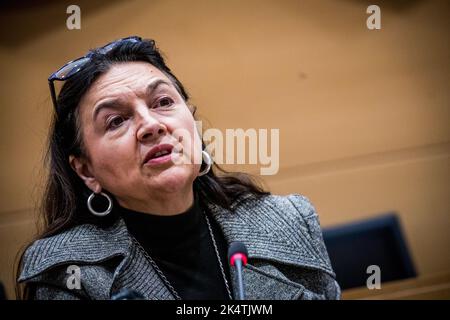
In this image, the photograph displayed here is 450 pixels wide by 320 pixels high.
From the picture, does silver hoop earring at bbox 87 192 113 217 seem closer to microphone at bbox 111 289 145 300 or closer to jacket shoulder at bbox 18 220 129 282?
→ jacket shoulder at bbox 18 220 129 282

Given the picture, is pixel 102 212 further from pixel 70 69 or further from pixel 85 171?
pixel 70 69

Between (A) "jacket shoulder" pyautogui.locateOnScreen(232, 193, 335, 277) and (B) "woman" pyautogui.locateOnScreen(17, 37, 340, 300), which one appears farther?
(A) "jacket shoulder" pyautogui.locateOnScreen(232, 193, 335, 277)

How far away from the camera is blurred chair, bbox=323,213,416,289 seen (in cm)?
180

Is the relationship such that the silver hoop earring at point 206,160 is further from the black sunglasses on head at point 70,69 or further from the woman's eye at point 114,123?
the black sunglasses on head at point 70,69

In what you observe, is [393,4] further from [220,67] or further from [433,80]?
[220,67]

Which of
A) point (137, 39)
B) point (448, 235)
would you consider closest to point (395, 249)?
point (448, 235)

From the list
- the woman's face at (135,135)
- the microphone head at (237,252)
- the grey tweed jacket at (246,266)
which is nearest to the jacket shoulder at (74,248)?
the grey tweed jacket at (246,266)

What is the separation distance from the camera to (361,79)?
7.02 ft

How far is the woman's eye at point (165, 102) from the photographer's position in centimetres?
150

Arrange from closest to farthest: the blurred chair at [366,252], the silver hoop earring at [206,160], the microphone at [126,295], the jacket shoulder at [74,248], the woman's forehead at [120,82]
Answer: the microphone at [126,295]
the jacket shoulder at [74,248]
the woman's forehead at [120,82]
the silver hoop earring at [206,160]
the blurred chair at [366,252]

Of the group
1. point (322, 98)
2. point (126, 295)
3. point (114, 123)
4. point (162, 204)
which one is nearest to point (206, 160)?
point (162, 204)

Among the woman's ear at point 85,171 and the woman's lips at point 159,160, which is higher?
the woman's lips at point 159,160

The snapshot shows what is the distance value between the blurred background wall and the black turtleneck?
20.0 inches

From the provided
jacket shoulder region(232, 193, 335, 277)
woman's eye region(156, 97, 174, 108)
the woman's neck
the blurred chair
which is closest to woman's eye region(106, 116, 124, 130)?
woman's eye region(156, 97, 174, 108)
